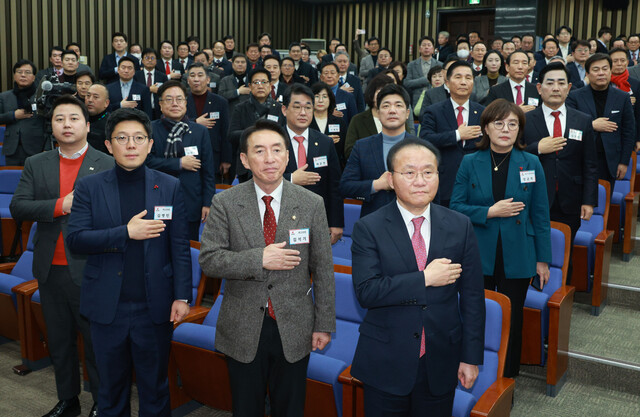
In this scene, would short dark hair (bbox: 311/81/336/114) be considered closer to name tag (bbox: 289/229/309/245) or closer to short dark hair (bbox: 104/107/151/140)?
short dark hair (bbox: 104/107/151/140)

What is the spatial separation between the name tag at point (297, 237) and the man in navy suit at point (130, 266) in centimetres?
52

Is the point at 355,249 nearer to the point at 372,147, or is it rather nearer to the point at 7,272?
the point at 372,147

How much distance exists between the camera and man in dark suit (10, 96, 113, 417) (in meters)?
2.50

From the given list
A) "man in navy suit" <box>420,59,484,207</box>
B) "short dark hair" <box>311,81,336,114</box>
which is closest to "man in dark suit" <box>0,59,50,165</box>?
"short dark hair" <box>311,81,336,114</box>

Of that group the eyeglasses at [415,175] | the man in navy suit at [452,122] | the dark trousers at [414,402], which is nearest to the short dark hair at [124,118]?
the eyeglasses at [415,175]

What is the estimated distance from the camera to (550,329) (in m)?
2.76

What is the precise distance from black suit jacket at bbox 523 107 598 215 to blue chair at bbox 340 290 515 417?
1.24 meters

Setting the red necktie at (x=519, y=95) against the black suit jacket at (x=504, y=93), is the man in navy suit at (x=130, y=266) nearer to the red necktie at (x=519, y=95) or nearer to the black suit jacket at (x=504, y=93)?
the black suit jacket at (x=504, y=93)

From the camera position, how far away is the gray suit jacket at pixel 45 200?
250cm

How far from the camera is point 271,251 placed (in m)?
1.82

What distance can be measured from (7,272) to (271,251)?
2541 millimetres

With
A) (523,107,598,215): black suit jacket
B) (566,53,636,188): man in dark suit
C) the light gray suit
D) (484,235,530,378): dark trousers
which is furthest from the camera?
the light gray suit

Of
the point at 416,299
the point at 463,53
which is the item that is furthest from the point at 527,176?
the point at 463,53

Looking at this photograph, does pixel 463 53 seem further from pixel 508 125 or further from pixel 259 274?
pixel 259 274
